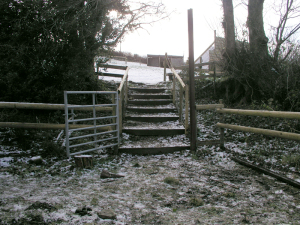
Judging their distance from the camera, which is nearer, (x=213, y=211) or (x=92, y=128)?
→ (x=213, y=211)

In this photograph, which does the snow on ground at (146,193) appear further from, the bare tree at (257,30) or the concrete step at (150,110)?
the bare tree at (257,30)

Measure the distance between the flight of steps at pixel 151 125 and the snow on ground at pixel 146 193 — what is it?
0.46m

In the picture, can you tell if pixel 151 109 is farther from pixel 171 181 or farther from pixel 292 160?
pixel 292 160

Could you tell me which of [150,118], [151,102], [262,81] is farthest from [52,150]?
[262,81]

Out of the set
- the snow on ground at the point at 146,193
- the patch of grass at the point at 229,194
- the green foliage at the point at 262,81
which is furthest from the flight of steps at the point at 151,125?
the green foliage at the point at 262,81

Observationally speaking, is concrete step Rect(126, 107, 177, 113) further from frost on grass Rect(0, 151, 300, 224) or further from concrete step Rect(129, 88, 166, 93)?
frost on grass Rect(0, 151, 300, 224)

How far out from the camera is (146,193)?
3.39 m

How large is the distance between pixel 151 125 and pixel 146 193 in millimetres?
3458

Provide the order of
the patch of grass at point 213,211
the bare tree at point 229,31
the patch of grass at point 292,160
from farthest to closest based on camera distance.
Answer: the bare tree at point 229,31 → the patch of grass at point 292,160 → the patch of grass at point 213,211

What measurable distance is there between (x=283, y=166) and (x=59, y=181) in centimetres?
394

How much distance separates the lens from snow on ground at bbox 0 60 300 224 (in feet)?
8.79

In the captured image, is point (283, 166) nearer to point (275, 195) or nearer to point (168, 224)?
point (275, 195)

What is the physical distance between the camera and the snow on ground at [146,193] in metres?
2.68

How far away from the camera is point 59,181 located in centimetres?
375
